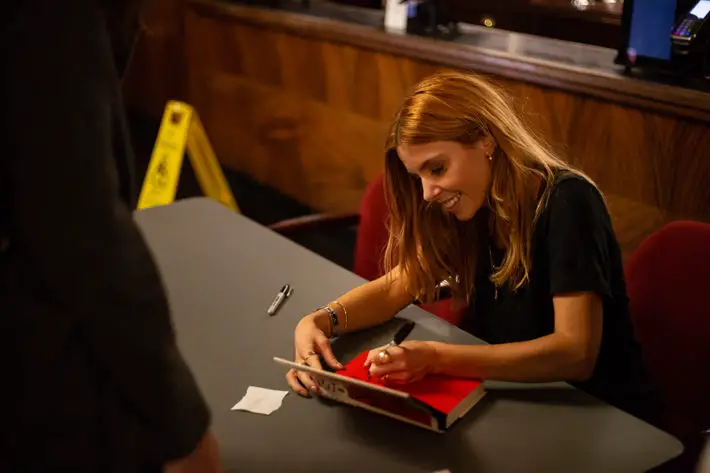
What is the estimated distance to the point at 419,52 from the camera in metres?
2.97

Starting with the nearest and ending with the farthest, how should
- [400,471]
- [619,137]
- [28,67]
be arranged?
1. [28,67]
2. [400,471]
3. [619,137]

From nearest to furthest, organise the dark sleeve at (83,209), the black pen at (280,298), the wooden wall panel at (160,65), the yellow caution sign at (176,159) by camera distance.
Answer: the dark sleeve at (83,209), the black pen at (280,298), the yellow caution sign at (176,159), the wooden wall panel at (160,65)

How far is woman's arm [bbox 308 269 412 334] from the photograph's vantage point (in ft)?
4.93

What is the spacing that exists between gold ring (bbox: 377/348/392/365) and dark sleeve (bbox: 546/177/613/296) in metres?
0.33

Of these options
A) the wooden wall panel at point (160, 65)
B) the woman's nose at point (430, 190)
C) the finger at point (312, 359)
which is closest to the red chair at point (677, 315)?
the woman's nose at point (430, 190)

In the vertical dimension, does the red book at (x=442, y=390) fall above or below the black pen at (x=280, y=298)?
above

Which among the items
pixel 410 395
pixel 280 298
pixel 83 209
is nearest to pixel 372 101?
pixel 280 298

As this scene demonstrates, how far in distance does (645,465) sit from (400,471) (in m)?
0.35

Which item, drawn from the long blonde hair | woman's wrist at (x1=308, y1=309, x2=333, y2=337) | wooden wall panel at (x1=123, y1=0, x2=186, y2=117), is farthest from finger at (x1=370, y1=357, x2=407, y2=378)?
wooden wall panel at (x1=123, y1=0, x2=186, y2=117)

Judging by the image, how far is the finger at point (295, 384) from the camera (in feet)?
4.24

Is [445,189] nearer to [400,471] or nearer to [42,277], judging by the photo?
[400,471]

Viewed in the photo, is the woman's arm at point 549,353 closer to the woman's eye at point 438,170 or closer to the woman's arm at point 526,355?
the woman's arm at point 526,355

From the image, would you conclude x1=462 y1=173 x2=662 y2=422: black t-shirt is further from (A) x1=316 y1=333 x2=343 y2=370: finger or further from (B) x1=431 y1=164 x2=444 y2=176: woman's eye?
(A) x1=316 y1=333 x2=343 y2=370: finger

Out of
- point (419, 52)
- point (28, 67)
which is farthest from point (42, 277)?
point (419, 52)
